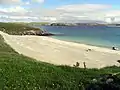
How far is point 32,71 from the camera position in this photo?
59.6ft

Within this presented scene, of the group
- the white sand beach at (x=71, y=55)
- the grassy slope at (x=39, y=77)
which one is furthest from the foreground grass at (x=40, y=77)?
the white sand beach at (x=71, y=55)

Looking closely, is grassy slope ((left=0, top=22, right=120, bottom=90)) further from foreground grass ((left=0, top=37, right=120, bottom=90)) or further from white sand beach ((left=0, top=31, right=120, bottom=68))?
white sand beach ((left=0, top=31, right=120, bottom=68))

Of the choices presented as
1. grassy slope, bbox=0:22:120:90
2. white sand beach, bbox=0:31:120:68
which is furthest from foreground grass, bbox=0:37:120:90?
white sand beach, bbox=0:31:120:68

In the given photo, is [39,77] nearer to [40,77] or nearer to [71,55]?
[40,77]

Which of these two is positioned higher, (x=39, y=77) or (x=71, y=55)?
(x=39, y=77)

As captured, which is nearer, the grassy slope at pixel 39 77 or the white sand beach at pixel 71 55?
the grassy slope at pixel 39 77

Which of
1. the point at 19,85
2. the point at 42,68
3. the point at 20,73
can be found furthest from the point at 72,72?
the point at 19,85

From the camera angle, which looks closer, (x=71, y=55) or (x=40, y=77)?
(x=40, y=77)

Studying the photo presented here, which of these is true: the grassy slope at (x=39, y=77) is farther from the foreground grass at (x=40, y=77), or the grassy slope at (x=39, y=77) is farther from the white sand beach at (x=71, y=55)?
the white sand beach at (x=71, y=55)

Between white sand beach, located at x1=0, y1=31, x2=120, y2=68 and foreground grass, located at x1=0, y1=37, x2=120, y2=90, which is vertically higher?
foreground grass, located at x1=0, y1=37, x2=120, y2=90

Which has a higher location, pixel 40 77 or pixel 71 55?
pixel 40 77

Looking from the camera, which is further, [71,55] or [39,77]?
[71,55]

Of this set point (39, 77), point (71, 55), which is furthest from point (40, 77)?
point (71, 55)

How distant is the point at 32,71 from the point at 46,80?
203 cm
